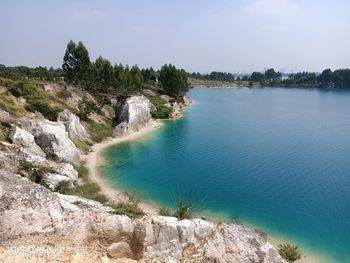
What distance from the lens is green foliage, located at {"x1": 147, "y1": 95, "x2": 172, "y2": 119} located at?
78.5 meters

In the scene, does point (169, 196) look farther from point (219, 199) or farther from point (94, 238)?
point (94, 238)

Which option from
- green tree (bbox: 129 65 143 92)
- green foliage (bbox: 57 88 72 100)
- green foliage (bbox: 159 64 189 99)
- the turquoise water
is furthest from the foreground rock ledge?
green foliage (bbox: 159 64 189 99)

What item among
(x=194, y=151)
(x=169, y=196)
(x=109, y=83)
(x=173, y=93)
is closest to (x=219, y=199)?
(x=169, y=196)

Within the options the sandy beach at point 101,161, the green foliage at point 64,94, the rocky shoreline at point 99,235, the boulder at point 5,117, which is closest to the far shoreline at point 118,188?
the sandy beach at point 101,161

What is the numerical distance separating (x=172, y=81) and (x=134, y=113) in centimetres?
3474

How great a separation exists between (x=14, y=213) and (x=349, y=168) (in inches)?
1558

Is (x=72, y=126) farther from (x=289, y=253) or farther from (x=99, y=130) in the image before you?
(x=289, y=253)

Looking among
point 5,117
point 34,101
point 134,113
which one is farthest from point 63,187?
point 134,113

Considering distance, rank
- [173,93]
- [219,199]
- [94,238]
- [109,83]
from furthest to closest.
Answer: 1. [173,93]
2. [109,83]
3. [219,199]
4. [94,238]

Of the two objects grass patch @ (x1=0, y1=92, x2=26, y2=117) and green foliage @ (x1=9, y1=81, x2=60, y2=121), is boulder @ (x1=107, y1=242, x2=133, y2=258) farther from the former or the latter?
green foliage @ (x1=9, y1=81, x2=60, y2=121)

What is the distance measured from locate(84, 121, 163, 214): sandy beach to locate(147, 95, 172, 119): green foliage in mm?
5583

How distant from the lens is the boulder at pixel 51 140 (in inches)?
1528

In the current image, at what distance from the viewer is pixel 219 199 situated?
1342 inches

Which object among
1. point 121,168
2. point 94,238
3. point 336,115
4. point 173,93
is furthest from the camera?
point 173,93
